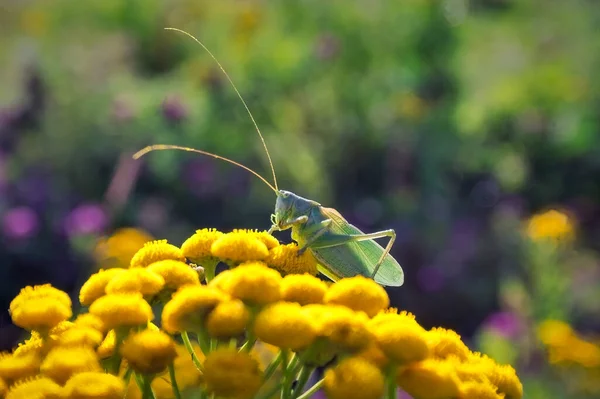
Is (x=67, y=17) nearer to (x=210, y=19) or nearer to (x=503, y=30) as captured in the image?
(x=210, y=19)

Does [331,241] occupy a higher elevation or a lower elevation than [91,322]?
lower

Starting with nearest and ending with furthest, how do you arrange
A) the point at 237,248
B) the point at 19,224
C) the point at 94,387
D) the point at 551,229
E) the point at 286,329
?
1. the point at 94,387
2. the point at 286,329
3. the point at 237,248
4. the point at 551,229
5. the point at 19,224

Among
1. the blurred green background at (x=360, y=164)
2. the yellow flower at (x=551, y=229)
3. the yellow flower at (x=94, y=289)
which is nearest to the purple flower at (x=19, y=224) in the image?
the blurred green background at (x=360, y=164)

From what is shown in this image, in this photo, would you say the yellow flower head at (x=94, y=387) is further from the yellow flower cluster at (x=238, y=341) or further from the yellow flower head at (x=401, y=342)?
the yellow flower head at (x=401, y=342)

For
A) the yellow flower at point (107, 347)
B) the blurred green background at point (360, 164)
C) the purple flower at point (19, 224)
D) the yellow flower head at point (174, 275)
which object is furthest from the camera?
the purple flower at point (19, 224)

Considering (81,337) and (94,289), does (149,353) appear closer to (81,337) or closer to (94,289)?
(81,337)

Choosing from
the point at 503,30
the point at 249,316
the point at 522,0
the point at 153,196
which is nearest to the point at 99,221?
the point at 153,196

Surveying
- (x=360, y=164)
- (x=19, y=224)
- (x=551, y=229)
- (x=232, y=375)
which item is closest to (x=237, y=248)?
(x=232, y=375)
